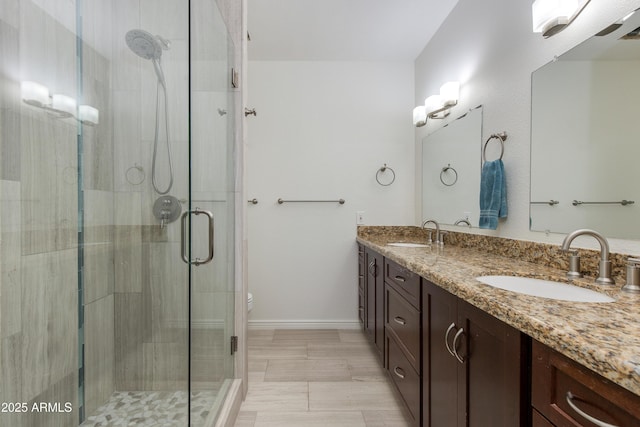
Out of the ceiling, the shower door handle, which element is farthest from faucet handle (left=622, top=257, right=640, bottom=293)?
the ceiling

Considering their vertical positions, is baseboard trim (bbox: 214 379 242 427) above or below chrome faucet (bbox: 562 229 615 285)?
below

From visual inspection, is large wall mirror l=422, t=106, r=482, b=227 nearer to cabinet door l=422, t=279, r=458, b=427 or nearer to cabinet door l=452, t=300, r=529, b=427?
cabinet door l=422, t=279, r=458, b=427

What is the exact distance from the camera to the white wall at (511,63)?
1139 mm

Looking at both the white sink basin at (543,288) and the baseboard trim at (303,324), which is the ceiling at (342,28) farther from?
the baseboard trim at (303,324)

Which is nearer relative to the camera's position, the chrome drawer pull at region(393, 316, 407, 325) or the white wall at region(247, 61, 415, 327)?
the chrome drawer pull at region(393, 316, 407, 325)

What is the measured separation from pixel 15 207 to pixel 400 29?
2616mm

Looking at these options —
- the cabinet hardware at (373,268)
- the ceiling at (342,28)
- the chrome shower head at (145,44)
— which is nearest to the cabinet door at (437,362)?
the cabinet hardware at (373,268)

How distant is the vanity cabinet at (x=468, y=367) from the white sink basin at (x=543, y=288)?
0.17 m

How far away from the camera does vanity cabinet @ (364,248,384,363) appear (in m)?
1.98

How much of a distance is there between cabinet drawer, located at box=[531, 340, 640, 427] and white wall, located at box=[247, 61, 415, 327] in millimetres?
2231

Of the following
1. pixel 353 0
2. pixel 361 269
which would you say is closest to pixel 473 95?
pixel 353 0

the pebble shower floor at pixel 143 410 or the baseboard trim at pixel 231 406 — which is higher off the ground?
the pebble shower floor at pixel 143 410

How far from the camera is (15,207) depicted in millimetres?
636

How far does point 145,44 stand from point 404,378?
1.83 m
